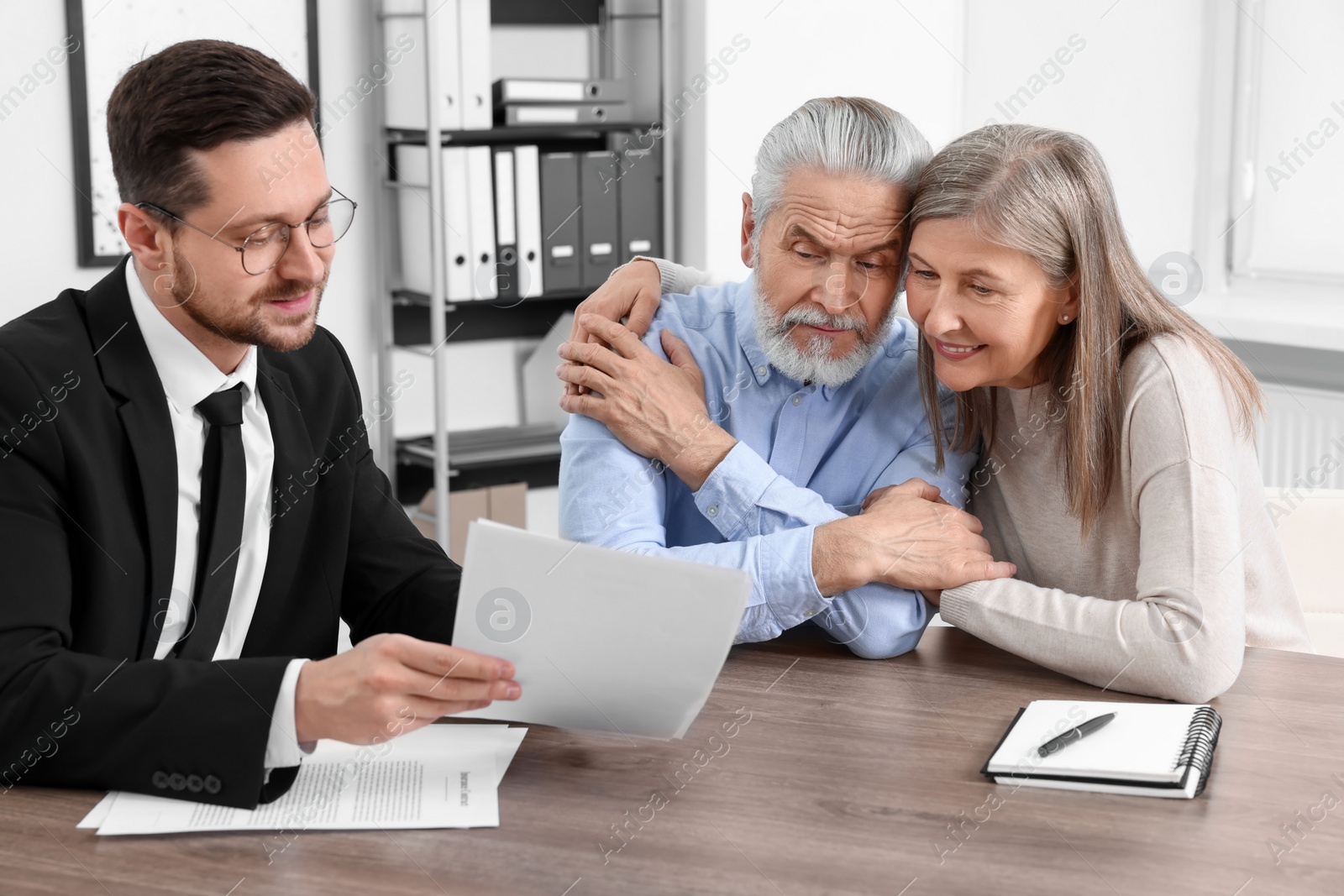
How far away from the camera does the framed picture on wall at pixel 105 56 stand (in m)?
3.29

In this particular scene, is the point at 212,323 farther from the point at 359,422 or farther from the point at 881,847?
the point at 881,847

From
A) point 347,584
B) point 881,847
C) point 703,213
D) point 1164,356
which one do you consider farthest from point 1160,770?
point 703,213

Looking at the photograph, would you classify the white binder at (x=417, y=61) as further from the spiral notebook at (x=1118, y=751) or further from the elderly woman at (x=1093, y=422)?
the spiral notebook at (x=1118, y=751)

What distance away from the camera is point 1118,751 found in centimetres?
129

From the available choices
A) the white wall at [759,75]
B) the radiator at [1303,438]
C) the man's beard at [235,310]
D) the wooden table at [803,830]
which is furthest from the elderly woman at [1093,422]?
the white wall at [759,75]

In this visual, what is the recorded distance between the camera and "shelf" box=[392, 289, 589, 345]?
3.92m

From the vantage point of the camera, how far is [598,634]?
1225 millimetres

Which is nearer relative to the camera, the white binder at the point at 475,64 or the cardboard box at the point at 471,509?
the white binder at the point at 475,64

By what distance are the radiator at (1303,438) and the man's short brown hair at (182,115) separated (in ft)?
9.56

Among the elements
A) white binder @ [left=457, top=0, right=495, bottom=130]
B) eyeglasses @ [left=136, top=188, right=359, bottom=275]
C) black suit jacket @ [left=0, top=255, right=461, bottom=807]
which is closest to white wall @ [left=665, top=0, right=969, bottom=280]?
white binder @ [left=457, top=0, right=495, bottom=130]

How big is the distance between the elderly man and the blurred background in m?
1.97

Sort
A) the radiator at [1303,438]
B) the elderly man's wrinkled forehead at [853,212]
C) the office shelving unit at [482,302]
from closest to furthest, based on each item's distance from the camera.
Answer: the elderly man's wrinkled forehead at [853,212]
the radiator at [1303,438]
the office shelving unit at [482,302]

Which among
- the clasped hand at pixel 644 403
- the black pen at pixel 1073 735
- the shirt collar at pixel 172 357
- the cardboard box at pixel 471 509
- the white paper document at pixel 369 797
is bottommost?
the cardboard box at pixel 471 509

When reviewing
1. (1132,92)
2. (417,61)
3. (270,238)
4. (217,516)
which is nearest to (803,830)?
(217,516)
